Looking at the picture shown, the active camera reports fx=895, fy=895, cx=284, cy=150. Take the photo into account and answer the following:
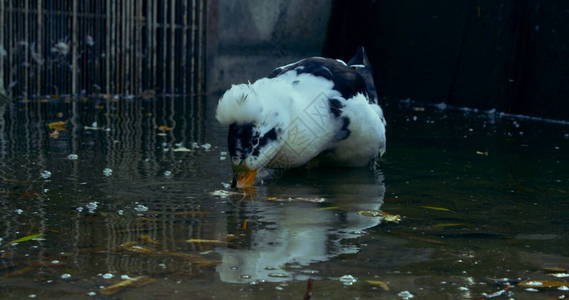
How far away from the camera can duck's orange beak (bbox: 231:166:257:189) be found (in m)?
4.19

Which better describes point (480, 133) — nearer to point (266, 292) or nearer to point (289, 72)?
point (289, 72)

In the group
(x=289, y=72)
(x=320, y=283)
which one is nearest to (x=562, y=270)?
(x=320, y=283)

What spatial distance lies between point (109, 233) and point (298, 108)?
4.39ft

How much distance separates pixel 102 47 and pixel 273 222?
21.8 feet

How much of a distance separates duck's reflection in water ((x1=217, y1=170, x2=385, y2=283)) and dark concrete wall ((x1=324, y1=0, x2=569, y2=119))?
370cm

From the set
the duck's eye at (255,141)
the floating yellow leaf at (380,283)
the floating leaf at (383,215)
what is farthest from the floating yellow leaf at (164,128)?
the floating yellow leaf at (380,283)

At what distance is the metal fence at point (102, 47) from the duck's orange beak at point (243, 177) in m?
5.19

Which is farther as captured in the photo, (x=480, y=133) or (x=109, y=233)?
(x=480, y=133)

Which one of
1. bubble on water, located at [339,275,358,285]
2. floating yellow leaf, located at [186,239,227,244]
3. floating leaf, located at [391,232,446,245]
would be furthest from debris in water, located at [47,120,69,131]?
bubble on water, located at [339,275,358,285]

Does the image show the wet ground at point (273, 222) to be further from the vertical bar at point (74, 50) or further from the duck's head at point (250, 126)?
the vertical bar at point (74, 50)

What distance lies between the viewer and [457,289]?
2619 mm

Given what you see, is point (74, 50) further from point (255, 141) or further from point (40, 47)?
point (255, 141)

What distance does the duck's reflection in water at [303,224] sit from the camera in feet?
9.26

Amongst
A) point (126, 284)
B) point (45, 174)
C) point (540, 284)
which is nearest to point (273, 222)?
point (126, 284)
